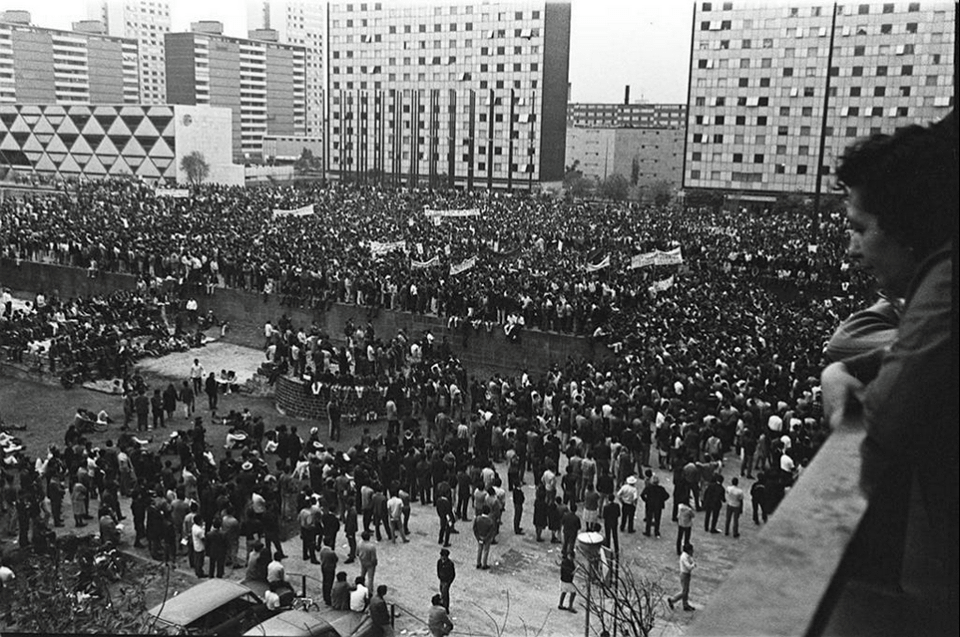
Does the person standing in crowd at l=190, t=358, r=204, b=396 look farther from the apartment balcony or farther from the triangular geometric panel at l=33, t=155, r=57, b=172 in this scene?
the triangular geometric panel at l=33, t=155, r=57, b=172

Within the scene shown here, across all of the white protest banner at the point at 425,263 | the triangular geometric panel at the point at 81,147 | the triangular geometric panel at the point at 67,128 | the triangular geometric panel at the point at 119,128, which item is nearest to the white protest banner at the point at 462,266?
the white protest banner at the point at 425,263

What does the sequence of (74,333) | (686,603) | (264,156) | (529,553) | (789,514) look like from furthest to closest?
(264,156) < (74,333) < (529,553) < (686,603) < (789,514)

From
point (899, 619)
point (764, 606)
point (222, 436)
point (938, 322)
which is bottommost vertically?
point (222, 436)

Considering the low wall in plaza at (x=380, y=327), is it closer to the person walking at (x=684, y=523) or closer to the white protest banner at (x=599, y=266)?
the white protest banner at (x=599, y=266)

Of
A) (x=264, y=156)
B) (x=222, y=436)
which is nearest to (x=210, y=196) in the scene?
(x=222, y=436)

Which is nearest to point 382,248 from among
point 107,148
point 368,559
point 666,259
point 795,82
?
point 666,259

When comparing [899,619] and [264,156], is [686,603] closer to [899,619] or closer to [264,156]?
[899,619]

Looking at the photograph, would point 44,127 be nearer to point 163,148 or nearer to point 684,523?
point 163,148
